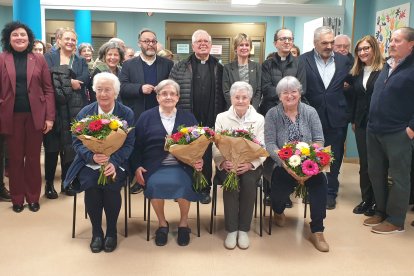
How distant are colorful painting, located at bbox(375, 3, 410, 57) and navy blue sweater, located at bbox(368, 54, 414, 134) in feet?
6.16

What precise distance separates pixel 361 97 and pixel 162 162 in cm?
202

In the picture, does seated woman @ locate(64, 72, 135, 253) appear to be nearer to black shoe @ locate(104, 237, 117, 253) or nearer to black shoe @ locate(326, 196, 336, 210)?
black shoe @ locate(104, 237, 117, 253)

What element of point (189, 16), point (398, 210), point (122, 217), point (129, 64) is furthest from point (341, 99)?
point (189, 16)

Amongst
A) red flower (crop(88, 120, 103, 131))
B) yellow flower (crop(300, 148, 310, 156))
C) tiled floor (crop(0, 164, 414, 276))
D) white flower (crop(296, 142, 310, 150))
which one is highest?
red flower (crop(88, 120, 103, 131))

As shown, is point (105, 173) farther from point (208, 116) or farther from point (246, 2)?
point (246, 2)

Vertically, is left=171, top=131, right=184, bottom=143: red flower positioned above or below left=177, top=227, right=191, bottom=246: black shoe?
above

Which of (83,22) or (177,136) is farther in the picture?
(83,22)

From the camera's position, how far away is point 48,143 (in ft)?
12.9

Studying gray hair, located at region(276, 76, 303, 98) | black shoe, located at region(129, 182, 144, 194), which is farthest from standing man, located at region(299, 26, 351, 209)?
black shoe, located at region(129, 182, 144, 194)

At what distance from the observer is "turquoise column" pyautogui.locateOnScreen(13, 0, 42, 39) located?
5102mm

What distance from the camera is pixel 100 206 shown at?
115 inches

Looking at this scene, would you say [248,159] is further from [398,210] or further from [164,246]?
[398,210]

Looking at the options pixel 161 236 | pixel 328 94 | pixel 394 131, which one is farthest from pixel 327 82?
pixel 161 236

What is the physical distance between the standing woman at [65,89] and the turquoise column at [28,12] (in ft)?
5.23
